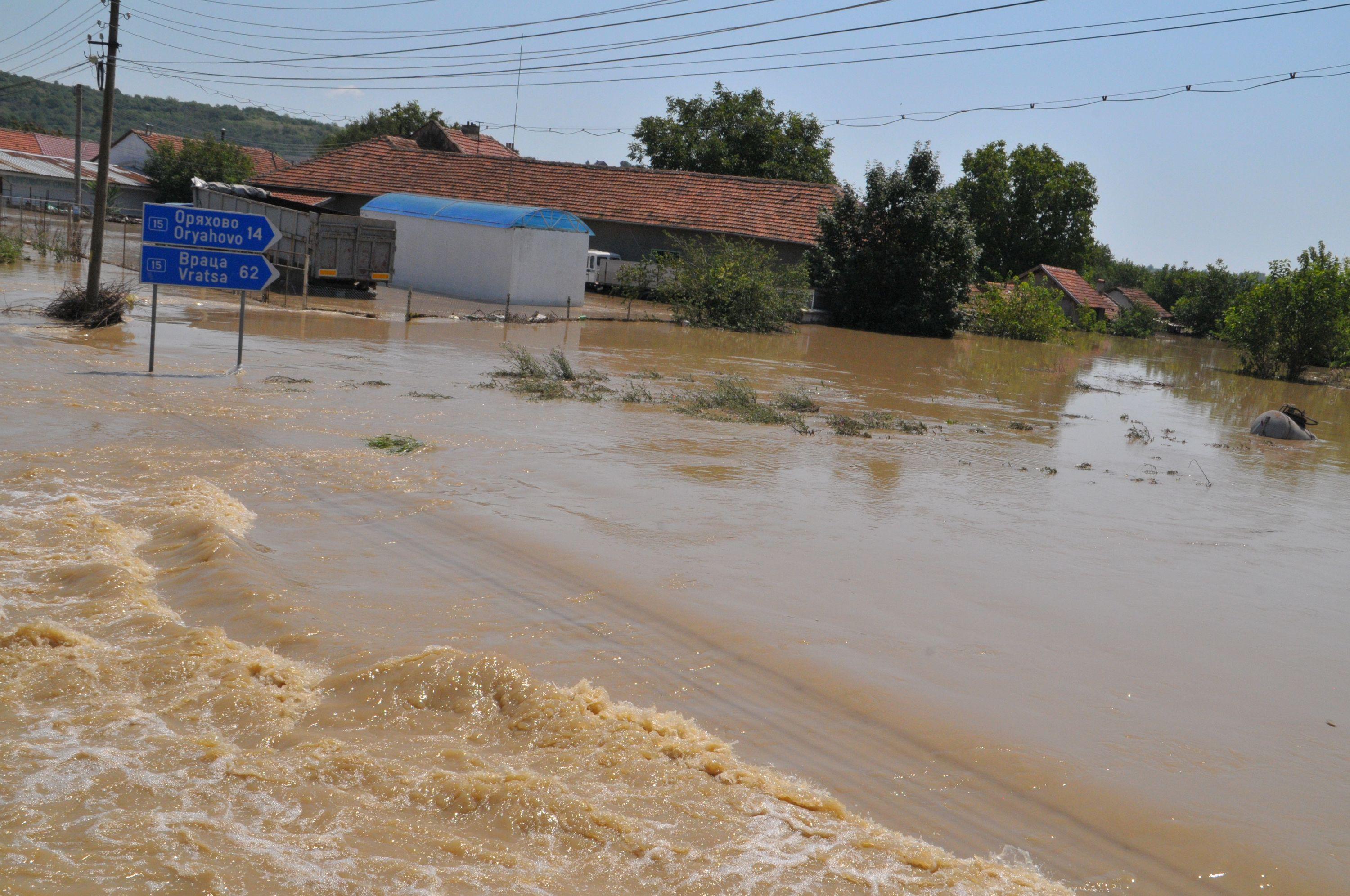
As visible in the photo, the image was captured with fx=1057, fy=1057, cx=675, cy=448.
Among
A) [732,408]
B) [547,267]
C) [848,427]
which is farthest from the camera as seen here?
[547,267]

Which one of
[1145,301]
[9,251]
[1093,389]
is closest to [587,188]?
[9,251]

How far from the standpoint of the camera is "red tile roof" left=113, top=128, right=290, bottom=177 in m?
70.5

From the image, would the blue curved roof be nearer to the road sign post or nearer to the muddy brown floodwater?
the road sign post

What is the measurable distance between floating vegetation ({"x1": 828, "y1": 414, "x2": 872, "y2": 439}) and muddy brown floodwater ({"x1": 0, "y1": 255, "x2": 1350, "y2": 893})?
213 centimetres

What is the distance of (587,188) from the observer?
4431cm

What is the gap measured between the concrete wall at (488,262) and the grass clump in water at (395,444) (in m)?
21.0

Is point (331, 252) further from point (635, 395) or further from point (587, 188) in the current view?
point (587, 188)

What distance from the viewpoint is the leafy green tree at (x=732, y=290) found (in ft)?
108

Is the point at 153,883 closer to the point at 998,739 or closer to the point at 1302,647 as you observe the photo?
the point at 998,739

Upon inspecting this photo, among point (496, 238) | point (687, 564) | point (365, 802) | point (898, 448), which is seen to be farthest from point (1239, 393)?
point (365, 802)

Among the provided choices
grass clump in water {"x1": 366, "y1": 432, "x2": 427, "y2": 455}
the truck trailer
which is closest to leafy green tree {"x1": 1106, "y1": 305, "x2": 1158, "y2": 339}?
the truck trailer

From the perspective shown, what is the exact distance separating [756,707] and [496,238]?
93.2ft

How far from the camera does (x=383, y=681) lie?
606cm

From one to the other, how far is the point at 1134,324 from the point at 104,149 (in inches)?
2337
